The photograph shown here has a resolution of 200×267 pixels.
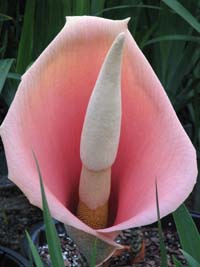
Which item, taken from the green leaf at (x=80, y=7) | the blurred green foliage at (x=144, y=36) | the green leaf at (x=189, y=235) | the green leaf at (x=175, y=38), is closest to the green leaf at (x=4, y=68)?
the blurred green foliage at (x=144, y=36)

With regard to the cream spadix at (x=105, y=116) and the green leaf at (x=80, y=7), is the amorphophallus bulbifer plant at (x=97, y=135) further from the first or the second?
the green leaf at (x=80, y=7)

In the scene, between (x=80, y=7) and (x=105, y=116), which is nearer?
(x=105, y=116)

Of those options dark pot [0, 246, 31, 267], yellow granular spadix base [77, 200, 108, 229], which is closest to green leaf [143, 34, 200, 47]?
dark pot [0, 246, 31, 267]

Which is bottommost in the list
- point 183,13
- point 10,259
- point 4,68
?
point 10,259

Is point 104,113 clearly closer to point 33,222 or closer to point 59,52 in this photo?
point 59,52

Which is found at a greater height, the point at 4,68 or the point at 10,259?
the point at 4,68

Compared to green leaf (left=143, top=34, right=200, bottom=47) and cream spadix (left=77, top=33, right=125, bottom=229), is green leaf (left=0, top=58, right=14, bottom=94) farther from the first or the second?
cream spadix (left=77, top=33, right=125, bottom=229)

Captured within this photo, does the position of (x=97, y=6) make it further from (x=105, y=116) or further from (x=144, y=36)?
(x=105, y=116)

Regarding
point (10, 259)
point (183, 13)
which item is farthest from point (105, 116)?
point (183, 13)

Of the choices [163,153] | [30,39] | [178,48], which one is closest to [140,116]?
[163,153]
